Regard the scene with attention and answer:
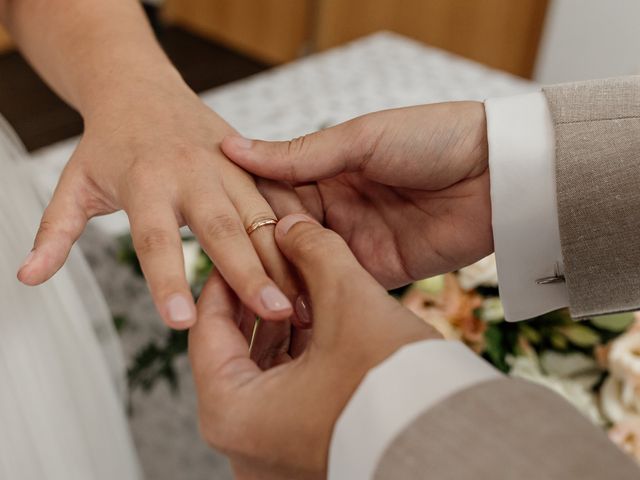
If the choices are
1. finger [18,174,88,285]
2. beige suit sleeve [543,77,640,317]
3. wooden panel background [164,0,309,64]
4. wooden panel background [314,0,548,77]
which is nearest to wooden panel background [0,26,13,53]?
wooden panel background [164,0,309,64]

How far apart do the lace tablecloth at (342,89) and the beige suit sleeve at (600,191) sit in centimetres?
67

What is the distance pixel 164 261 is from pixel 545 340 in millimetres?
535

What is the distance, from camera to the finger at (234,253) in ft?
2.19

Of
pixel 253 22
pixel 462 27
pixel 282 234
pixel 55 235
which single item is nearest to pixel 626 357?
pixel 282 234

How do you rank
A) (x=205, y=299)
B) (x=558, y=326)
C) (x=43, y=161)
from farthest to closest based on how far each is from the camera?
(x=43, y=161)
(x=558, y=326)
(x=205, y=299)

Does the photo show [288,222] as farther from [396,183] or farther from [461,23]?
[461,23]

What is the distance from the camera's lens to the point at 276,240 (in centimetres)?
78

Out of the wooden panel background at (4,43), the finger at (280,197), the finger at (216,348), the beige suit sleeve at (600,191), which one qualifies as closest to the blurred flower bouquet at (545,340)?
the beige suit sleeve at (600,191)

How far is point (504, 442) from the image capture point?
18.0 inches

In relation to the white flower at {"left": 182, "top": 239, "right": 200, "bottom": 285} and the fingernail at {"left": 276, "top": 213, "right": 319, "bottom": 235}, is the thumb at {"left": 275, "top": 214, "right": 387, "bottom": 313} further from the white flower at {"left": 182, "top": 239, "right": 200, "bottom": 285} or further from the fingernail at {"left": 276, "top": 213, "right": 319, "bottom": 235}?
the white flower at {"left": 182, "top": 239, "right": 200, "bottom": 285}

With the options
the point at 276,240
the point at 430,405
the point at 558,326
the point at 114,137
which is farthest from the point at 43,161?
the point at 430,405

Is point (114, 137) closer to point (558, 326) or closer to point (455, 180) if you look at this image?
point (455, 180)

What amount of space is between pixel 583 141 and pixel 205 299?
0.47m

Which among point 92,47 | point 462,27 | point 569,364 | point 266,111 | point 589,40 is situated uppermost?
point 92,47
